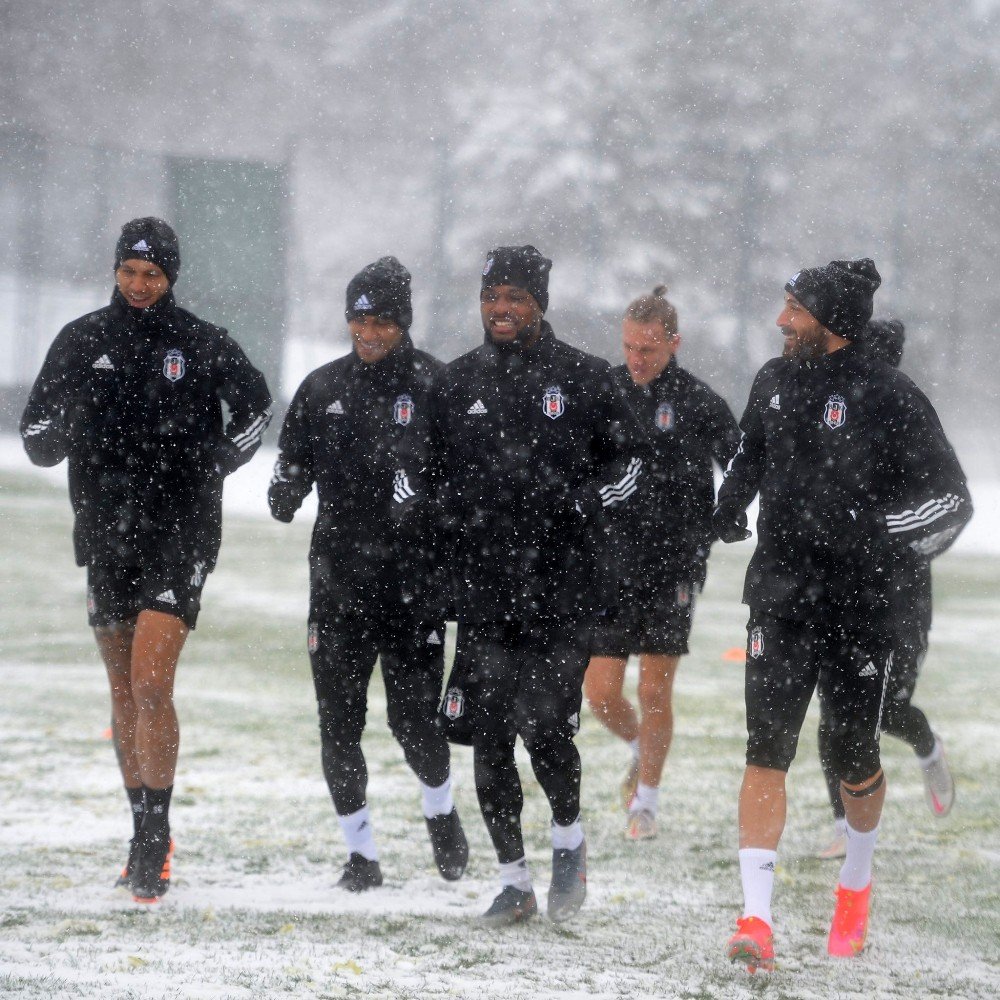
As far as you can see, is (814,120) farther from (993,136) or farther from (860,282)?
(860,282)

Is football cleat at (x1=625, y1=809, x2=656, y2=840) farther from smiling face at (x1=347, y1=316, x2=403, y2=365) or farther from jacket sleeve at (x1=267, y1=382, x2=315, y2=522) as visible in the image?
smiling face at (x1=347, y1=316, x2=403, y2=365)

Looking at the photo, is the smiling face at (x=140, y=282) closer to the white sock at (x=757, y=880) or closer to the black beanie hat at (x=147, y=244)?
the black beanie hat at (x=147, y=244)

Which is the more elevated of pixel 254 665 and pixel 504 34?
pixel 504 34

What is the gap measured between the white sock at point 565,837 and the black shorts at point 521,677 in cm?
34

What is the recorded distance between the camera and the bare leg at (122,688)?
18.1 ft

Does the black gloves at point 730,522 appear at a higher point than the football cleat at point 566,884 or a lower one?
higher

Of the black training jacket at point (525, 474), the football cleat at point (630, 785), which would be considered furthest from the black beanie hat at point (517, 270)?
the football cleat at point (630, 785)

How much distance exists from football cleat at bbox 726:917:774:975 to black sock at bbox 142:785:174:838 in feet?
6.51

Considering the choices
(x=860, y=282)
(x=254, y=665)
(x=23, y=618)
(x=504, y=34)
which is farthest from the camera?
(x=504, y=34)

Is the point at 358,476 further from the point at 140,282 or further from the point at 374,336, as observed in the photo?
the point at 140,282

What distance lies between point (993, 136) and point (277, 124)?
905 inches

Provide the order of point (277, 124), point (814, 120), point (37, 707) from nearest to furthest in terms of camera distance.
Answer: point (37, 707) → point (814, 120) → point (277, 124)

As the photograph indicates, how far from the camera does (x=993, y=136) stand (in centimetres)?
4609

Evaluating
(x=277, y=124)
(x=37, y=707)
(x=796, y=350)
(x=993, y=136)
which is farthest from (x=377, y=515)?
(x=277, y=124)
